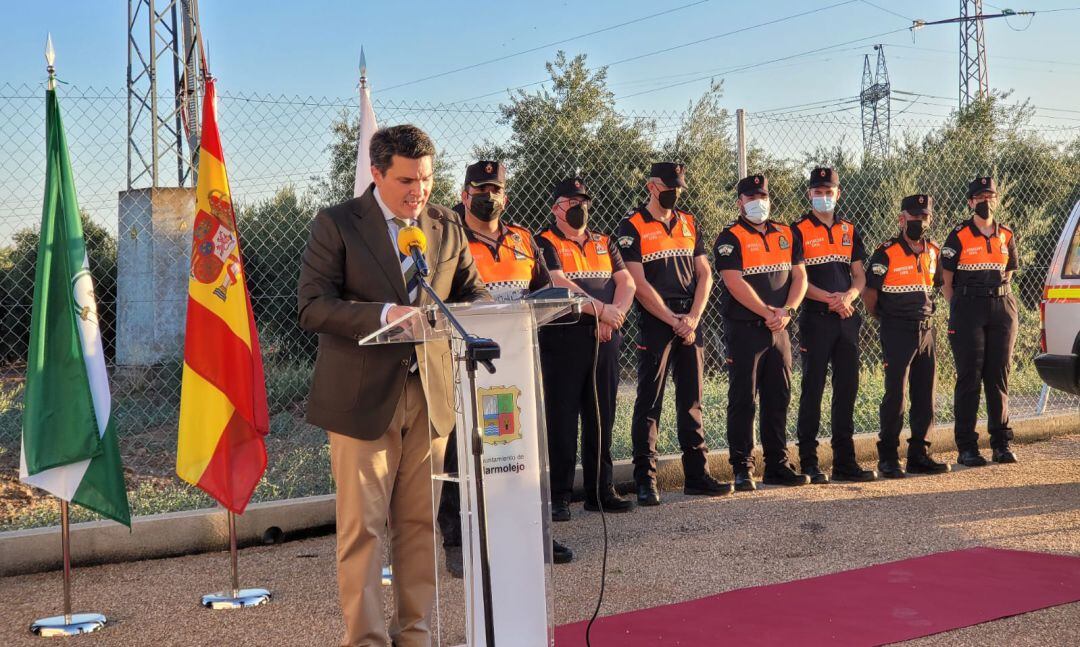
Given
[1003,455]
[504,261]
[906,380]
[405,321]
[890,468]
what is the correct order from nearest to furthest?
[405,321] → [504,261] → [890,468] → [906,380] → [1003,455]

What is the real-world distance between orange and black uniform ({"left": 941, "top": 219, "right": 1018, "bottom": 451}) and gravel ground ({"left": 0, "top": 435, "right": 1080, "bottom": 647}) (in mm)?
1048

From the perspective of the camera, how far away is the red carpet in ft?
14.8

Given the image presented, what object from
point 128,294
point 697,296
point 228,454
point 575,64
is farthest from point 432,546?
point 575,64

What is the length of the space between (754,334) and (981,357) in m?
2.29

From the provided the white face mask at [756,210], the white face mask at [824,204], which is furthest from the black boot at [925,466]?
the white face mask at [756,210]

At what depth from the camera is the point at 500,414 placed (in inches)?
146

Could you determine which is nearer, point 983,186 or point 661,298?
point 661,298

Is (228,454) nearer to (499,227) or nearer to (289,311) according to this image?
(499,227)

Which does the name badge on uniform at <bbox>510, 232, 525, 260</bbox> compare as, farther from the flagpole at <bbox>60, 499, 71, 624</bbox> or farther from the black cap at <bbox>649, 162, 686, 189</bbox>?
the flagpole at <bbox>60, 499, 71, 624</bbox>

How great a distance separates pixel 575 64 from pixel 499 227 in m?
5.53

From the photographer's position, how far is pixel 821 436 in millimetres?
9656

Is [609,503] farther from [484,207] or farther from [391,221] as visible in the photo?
[391,221]

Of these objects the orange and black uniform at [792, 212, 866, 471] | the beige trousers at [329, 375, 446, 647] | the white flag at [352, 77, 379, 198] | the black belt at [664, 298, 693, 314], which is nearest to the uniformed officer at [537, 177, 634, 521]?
the black belt at [664, 298, 693, 314]

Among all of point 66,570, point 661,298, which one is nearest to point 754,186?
point 661,298
